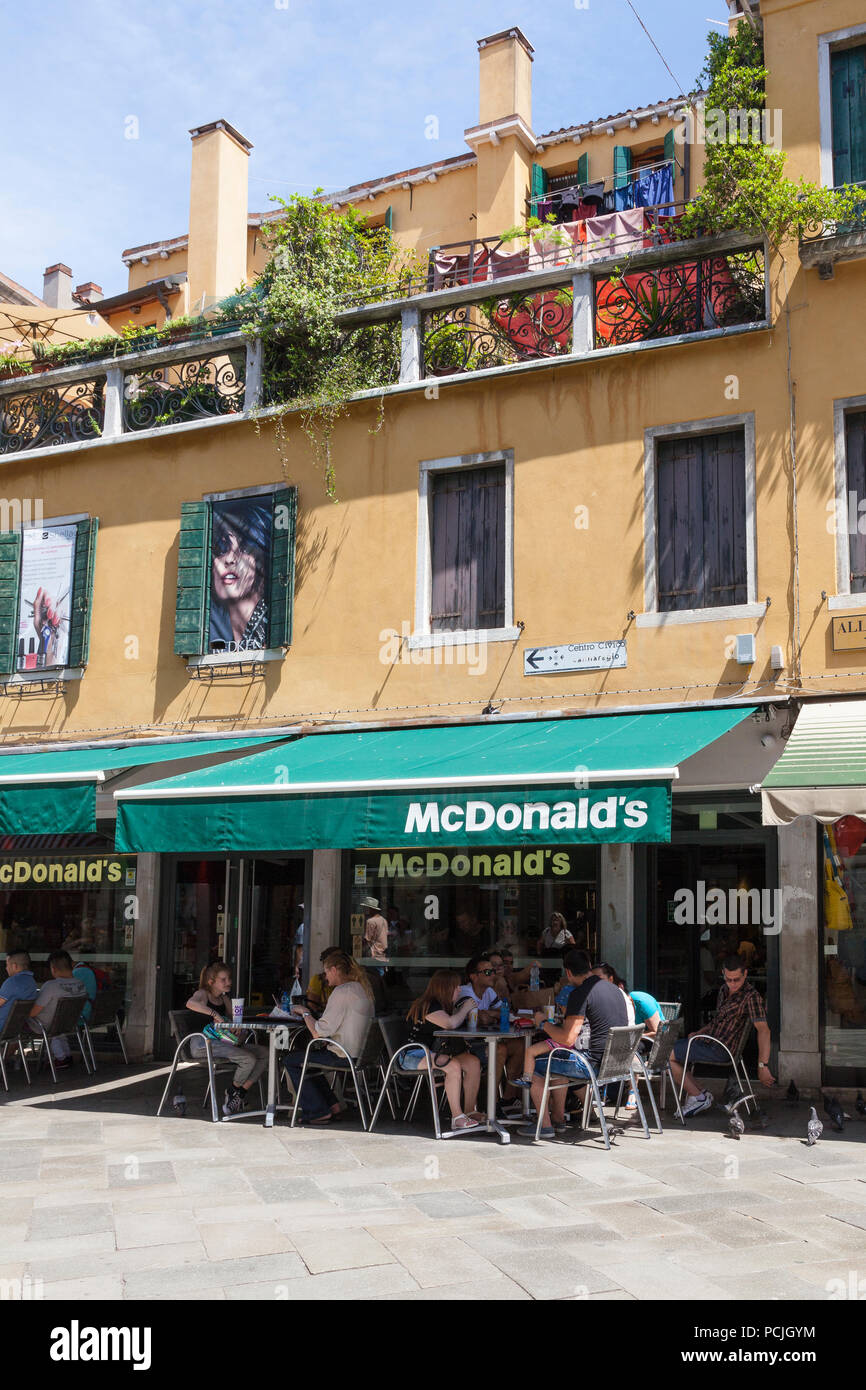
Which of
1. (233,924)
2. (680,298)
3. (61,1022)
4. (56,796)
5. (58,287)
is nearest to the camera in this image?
(56,796)

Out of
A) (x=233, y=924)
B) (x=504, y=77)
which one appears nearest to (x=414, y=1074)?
(x=233, y=924)

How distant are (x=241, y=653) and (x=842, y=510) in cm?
557

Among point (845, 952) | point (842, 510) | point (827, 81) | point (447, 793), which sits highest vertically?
point (827, 81)

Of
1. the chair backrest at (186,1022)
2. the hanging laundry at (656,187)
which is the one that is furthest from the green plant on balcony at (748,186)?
the chair backrest at (186,1022)

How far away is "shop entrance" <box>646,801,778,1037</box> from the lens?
401 inches

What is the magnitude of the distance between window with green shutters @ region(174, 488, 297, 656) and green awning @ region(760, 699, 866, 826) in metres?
5.12

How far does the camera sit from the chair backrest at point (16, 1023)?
35.0 ft

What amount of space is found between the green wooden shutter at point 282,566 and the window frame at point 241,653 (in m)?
0.09

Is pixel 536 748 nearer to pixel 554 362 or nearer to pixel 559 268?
pixel 554 362

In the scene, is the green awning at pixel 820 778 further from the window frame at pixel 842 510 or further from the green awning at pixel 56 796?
the green awning at pixel 56 796

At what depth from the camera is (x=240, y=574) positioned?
12156 mm

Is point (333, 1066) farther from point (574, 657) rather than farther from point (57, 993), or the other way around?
point (574, 657)

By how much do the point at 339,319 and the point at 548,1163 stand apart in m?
7.96

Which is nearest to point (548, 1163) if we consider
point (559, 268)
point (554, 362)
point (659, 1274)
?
point (659, 1274)
